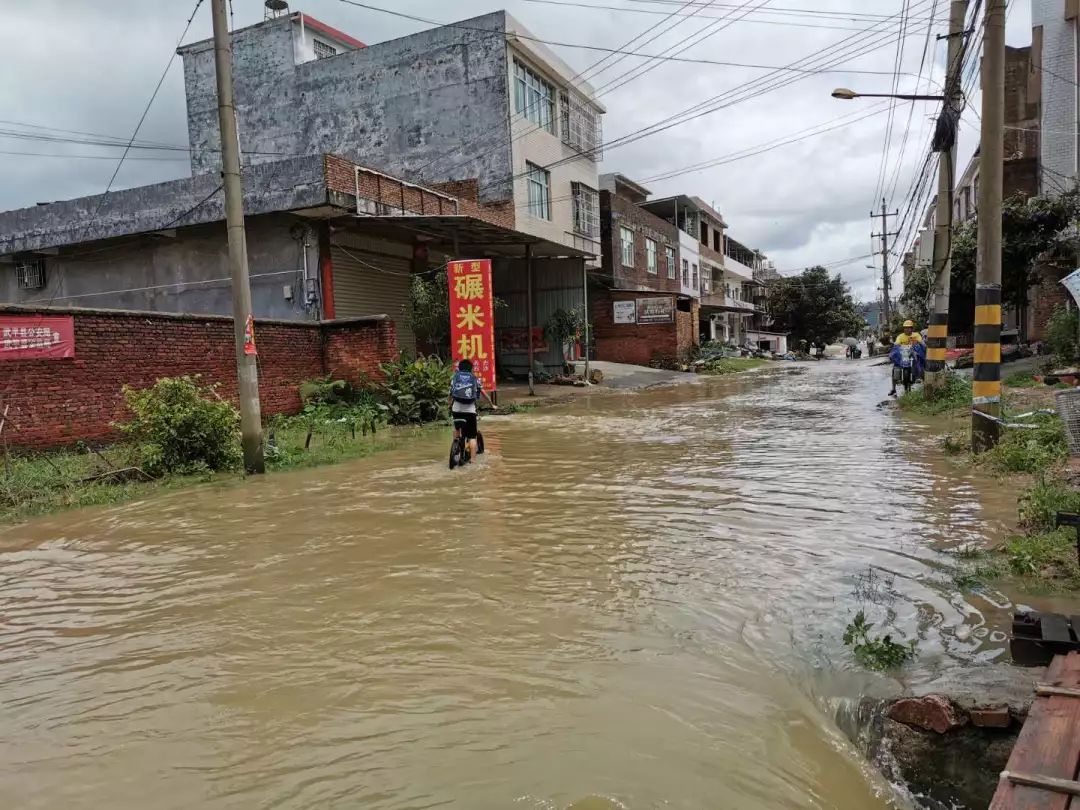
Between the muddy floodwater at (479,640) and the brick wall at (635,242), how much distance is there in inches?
1024

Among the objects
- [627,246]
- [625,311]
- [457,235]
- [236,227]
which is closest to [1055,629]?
[236,227]

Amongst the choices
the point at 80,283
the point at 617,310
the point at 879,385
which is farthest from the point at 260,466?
the point at 617,310

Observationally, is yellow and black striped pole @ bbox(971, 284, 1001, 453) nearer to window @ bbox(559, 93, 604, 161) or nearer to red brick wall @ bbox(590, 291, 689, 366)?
window @ bbox(559, 93, 604, 161)

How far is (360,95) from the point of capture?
2530 centimetres

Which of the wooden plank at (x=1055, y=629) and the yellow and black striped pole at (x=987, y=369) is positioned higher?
the yellow and black striped pole at (x=987, y=369)

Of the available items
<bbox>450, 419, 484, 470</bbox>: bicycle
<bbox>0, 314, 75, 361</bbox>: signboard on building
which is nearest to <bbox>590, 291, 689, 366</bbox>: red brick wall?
<bbox>450, 419, 484, 470</bbox>: bicycle

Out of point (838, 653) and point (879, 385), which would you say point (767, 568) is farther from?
point (879, 385)

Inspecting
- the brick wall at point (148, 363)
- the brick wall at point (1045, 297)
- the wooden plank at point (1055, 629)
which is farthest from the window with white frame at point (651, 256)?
the wooden plank at point (1055, 629)

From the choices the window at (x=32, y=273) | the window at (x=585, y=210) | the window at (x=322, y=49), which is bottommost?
the window at (x=32, y=273)

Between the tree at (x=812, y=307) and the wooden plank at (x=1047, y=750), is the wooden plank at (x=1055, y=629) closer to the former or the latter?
the wooden plank at (x=1047, y=750)

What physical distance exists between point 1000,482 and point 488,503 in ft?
18.3

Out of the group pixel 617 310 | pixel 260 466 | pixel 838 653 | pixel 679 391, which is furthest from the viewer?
pixel 617 310

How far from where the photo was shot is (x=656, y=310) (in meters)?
33.2

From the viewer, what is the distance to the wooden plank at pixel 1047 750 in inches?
87.4
